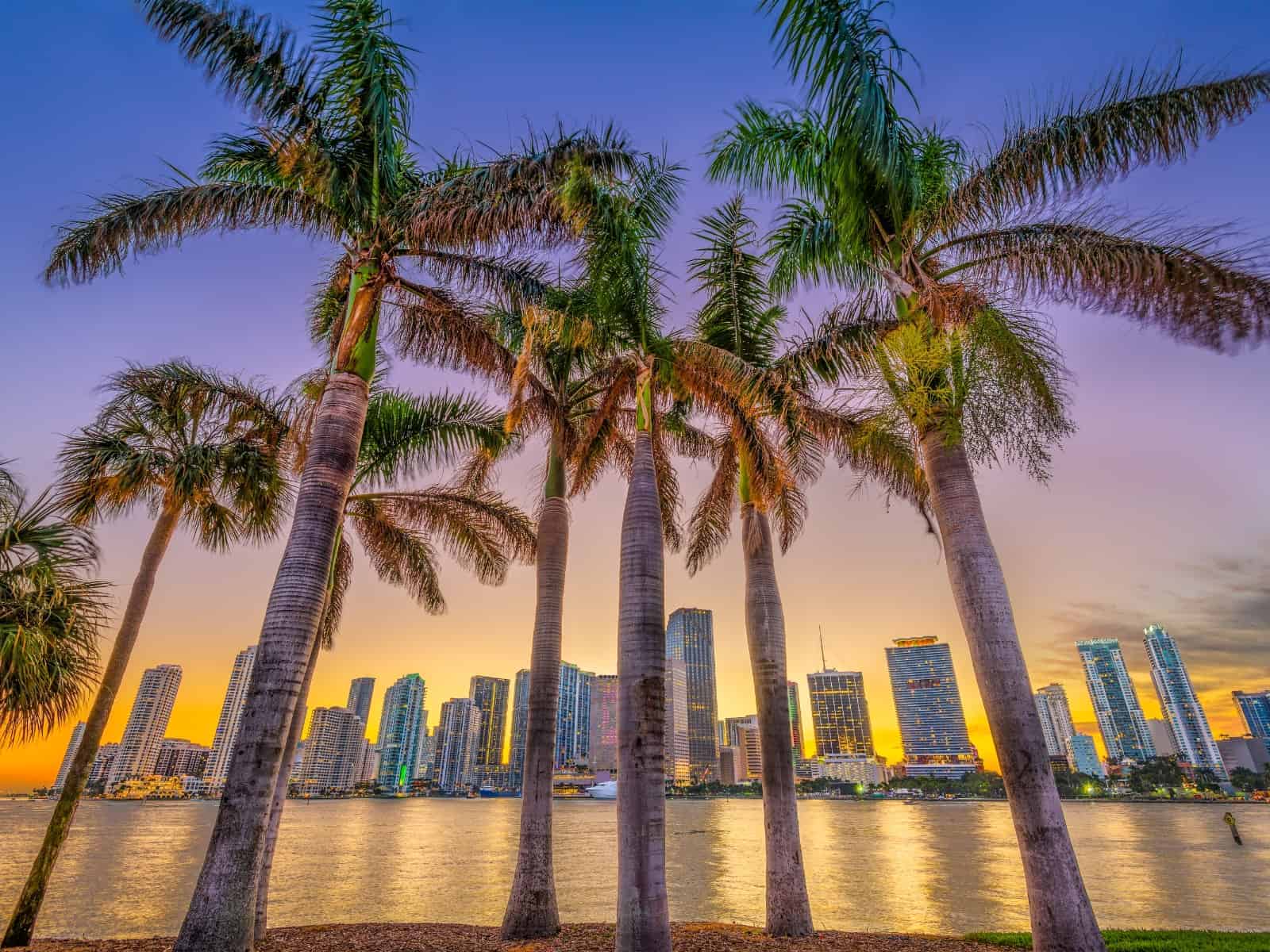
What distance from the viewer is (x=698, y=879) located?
2594cm

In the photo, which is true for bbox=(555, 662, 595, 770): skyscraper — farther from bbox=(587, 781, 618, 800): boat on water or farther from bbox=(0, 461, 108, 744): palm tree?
bbox=(0, 461, 108, 744): palm tree

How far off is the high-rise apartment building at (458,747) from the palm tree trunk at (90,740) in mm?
197153

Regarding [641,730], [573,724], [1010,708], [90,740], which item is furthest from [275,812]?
[573,724]

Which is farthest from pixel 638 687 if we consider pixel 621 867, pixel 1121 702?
pixel 1121 702

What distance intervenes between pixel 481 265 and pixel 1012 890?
2750cm

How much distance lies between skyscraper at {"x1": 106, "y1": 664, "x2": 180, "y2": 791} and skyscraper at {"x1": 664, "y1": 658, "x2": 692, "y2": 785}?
12664cm

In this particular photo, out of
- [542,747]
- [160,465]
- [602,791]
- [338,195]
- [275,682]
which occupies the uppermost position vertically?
[338,195]

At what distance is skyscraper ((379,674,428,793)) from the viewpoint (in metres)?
189

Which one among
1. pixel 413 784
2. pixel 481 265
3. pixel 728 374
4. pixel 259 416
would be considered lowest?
pixel 413 784

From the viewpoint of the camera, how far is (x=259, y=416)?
1155 centimetres

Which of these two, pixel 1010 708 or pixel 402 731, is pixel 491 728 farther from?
pixel 1010 708

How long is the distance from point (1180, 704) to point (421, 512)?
23979 centimetres

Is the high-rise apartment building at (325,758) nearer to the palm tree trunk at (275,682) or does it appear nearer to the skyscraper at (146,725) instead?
the skyscraper at (146,725)

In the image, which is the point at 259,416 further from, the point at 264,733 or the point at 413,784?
the point at 413,784
